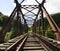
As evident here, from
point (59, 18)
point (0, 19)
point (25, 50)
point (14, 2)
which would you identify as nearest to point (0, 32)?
point (25, 50)

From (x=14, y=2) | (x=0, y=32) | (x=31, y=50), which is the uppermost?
(x=14, y=2)

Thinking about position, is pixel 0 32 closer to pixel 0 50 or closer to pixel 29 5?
pixel 0 50

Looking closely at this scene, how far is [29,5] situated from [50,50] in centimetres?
1686

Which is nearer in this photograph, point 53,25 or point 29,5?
point 53,25

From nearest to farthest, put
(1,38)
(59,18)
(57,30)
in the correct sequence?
(1,38) < (57,30) < (59,18)

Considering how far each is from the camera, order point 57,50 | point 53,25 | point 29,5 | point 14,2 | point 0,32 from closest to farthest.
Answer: point 57,50 < point 0,32 < point 53,25 < point 14,2 < point 29,5

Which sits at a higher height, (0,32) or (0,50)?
(0,32)

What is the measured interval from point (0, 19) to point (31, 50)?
142 feet

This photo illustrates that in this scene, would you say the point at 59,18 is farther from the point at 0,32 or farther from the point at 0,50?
the point at 0,50

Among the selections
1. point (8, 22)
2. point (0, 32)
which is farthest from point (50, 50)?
point (8, 22)

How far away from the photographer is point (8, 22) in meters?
11.9

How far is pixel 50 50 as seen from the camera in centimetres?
674

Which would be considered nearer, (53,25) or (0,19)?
(53,25)

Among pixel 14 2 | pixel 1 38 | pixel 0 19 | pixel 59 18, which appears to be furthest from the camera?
pixel 0 19
